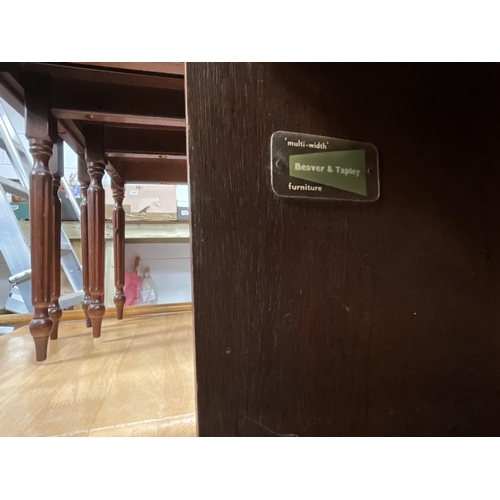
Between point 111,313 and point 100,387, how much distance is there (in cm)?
78

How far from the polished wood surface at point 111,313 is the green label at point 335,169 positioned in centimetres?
83

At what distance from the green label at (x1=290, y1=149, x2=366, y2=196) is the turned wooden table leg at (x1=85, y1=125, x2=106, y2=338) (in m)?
0.75

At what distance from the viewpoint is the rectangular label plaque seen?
296 mm

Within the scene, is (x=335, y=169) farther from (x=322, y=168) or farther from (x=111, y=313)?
(x=111, y=313)

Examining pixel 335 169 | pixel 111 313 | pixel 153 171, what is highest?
pixel 153 171

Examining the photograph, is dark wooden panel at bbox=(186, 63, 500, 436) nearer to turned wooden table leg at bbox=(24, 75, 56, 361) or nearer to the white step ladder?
turned wooden table leg at bbox=(24, 75, 56, 361)

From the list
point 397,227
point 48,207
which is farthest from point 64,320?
point 397,227

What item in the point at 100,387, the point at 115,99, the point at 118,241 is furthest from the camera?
the point at 118,241

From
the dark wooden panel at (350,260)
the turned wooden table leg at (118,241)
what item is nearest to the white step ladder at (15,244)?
the turned wooden table leg at (118,241)

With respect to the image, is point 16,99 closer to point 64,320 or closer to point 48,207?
point 48,207

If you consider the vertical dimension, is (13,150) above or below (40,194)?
above

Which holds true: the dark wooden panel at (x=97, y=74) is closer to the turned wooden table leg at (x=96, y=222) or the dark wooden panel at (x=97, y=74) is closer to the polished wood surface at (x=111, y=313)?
the turned wooden table leg at (x=96, y=222)

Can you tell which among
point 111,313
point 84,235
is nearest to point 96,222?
point 84,235

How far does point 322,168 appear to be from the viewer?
30 cm
